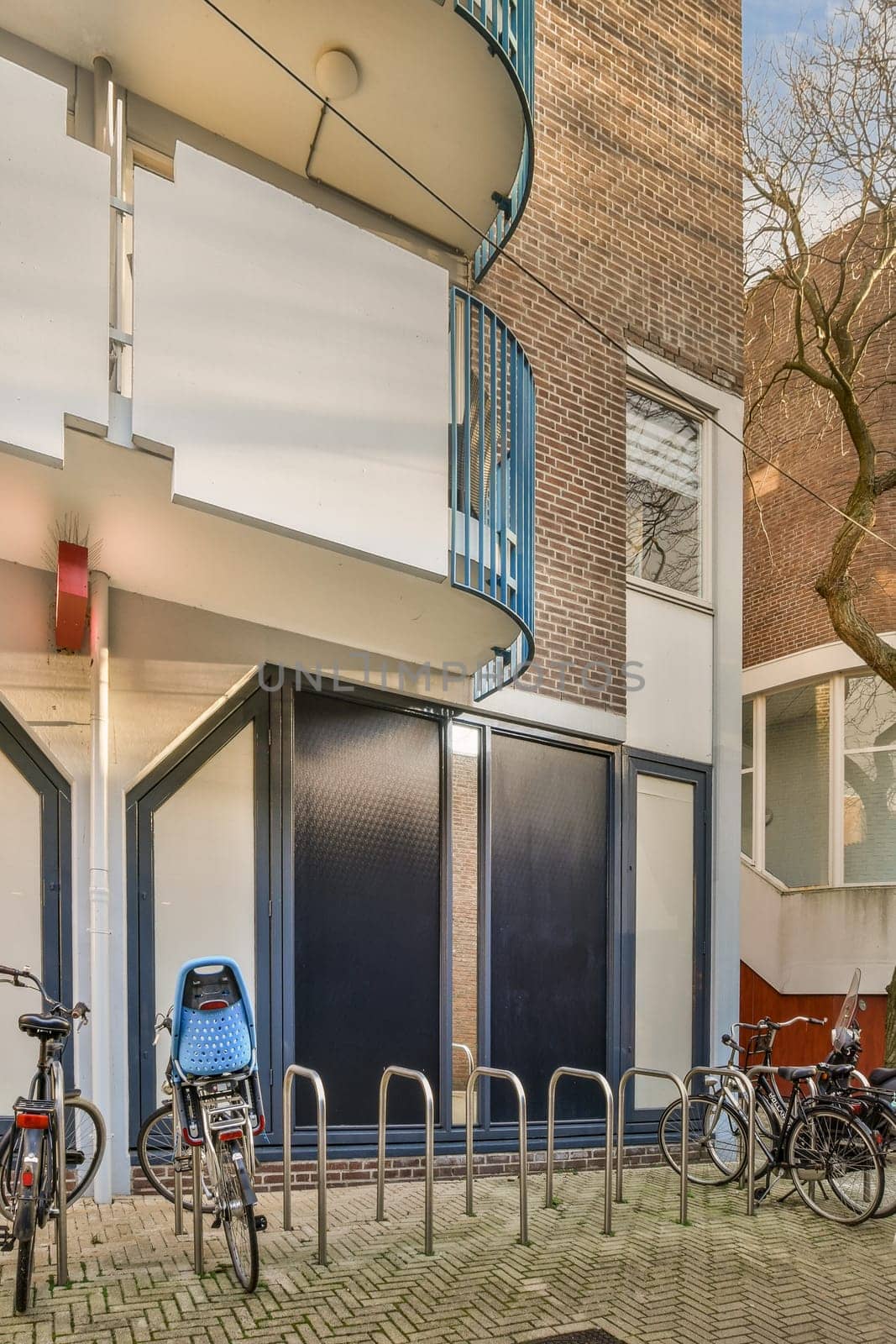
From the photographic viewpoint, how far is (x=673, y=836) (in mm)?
10844

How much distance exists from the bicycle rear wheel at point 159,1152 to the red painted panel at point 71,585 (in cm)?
272

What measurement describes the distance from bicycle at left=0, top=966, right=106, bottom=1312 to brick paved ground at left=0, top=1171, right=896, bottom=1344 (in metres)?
0.24

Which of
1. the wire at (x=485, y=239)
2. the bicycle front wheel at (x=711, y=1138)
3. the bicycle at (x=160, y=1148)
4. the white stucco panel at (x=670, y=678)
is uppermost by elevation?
the wire at (x=485, y=239)

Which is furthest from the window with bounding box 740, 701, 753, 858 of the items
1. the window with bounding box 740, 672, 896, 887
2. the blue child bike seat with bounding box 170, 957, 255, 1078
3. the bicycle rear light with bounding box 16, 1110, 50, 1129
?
the bicycle rear light with bounding box 16, 1110, 50, 1129

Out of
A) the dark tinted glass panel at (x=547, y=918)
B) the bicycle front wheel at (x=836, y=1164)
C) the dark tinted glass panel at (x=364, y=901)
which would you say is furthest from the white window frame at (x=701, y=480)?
the bicycle front wheel at (x=836, y=1164)

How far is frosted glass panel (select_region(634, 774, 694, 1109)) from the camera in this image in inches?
407

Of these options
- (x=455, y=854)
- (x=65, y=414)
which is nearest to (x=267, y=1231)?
(x=455, y=854)

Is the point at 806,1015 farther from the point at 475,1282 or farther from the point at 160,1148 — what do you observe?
the point at 475,1282

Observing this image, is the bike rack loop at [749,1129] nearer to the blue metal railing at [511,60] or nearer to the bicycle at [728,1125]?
the bicycle at [728,1125]

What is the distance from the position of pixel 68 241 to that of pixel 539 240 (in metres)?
5.58

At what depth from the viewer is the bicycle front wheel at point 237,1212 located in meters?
5.07

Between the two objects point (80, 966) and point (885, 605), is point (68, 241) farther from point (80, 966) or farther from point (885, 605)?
point (885, 605)

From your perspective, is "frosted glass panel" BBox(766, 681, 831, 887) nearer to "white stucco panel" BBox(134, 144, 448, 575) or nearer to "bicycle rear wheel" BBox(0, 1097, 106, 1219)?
"white stucco panel" BBox(134, 144, 448, 575)

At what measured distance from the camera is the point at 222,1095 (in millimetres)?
5457
